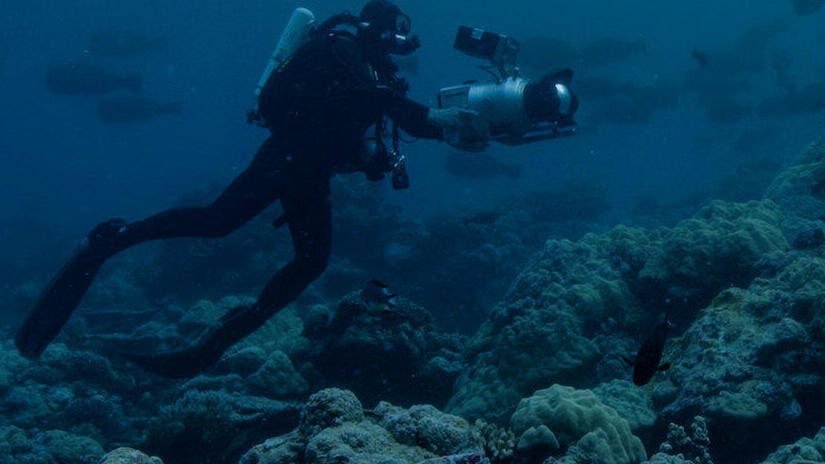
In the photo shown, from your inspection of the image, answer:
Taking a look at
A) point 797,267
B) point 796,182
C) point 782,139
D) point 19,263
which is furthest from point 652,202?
point 19,263

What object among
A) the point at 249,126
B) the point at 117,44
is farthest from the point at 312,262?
the point at 249,126

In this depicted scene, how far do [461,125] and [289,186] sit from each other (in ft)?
5.99

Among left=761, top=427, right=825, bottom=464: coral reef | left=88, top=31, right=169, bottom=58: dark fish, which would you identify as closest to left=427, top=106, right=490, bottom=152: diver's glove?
left=761, top=427, right=825, bottom=464: coral reef

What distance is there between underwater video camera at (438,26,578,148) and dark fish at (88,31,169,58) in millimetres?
33815

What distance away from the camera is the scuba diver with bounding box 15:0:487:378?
219 inches

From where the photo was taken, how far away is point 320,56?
563 cm

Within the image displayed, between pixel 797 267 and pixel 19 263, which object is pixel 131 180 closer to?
pixel 19 263

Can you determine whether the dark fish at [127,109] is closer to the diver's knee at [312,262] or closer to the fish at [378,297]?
the diver's knee at [312,262]

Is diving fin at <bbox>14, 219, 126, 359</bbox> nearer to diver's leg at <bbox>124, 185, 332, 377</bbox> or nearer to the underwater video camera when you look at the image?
diver's leg at <bbox>124, 185, 332, 377</bbox>

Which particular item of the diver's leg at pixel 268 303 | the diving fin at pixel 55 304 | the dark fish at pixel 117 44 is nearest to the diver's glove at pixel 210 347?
the diver's leg at pixel 268 303

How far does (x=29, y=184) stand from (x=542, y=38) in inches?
3779

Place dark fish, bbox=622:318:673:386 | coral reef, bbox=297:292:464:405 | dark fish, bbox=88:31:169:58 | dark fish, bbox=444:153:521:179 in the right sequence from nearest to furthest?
dark fish, bbox=622:318:673:386 → coral reef, bbox=297:292:464:405 → dark fish, bbox=444:153:521:179 → dark fish, bbox=88:31:169:58

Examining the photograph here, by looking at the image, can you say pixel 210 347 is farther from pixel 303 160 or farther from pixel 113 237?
pixel 303 160

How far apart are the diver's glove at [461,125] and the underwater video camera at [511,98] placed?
1 centimetres
